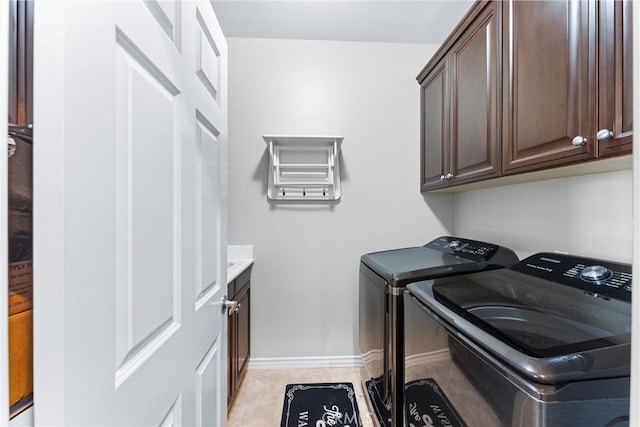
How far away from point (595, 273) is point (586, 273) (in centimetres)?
3

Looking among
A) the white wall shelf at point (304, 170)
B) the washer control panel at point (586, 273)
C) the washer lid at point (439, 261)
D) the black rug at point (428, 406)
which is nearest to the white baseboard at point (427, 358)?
the black rug at point (428, 406)

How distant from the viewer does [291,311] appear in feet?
7.64

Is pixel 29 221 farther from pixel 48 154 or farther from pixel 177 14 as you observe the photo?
pixel 177 14

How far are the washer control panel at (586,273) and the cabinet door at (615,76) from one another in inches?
17.7

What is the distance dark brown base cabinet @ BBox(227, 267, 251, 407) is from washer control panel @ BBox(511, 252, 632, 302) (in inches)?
56.1

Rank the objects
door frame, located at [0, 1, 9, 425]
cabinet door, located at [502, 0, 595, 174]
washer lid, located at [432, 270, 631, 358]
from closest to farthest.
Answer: door frame, located at [0, 1, 9, 425] → washer lid, located at [432, 270, 631, 358] → cabinet door, located at [502, 0, 595, 174]

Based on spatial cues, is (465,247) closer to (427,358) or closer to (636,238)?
(427,358)

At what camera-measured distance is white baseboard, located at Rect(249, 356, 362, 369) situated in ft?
7.50

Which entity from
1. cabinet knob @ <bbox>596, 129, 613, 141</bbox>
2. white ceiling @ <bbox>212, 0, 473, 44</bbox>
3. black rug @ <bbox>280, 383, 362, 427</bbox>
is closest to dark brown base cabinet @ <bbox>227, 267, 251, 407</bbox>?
black rug @ <bbox>280, 383, 362, 427</bbox>

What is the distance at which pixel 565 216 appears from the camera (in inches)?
54.5

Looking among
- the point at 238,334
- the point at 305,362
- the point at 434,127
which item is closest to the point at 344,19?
the point at 434,127

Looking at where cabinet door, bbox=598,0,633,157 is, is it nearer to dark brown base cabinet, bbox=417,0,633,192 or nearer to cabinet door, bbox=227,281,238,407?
dark brown base cabinet, bbox=417,0,633,192

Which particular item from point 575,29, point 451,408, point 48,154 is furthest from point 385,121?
point 48,154

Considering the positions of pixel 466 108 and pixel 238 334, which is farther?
pixel 238 334
